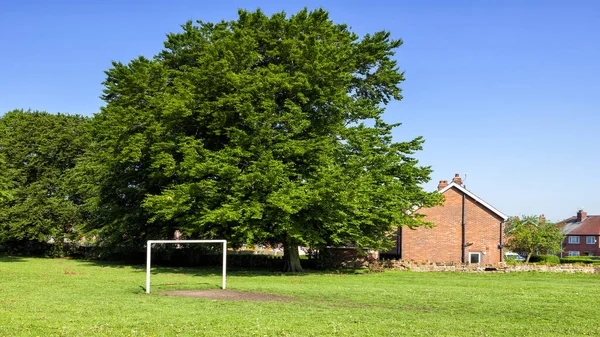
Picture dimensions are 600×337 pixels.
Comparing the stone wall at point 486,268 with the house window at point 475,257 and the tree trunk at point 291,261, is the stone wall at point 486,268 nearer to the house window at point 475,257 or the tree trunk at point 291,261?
the tree trunk at point 291,261

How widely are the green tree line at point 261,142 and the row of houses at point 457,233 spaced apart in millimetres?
9888

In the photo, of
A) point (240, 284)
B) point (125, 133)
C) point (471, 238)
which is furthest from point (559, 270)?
point (125, 133)

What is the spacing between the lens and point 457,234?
4728 cm

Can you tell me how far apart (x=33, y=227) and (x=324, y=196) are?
31906mm

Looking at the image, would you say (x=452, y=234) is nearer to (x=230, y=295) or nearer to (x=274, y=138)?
(x=274, y=138)

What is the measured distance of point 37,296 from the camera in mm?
19328

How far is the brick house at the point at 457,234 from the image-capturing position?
153 ft

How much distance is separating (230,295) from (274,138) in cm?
1330

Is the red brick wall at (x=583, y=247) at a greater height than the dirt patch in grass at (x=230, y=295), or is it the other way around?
the dirt patch in grass at (x=230, y=295)

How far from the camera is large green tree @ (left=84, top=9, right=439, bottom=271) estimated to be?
104 feet

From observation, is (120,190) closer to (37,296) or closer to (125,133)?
(125,133)

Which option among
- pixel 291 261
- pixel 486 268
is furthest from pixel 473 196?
pixel 291 261

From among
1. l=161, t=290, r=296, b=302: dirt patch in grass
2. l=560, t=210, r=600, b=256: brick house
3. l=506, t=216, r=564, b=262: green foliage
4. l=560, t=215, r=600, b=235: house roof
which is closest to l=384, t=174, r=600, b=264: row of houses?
l=506, t=216, r=564, b=262: green foliage

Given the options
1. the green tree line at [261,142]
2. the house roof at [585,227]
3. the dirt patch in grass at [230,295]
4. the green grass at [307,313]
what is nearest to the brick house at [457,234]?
the green tree line at [261,142]
